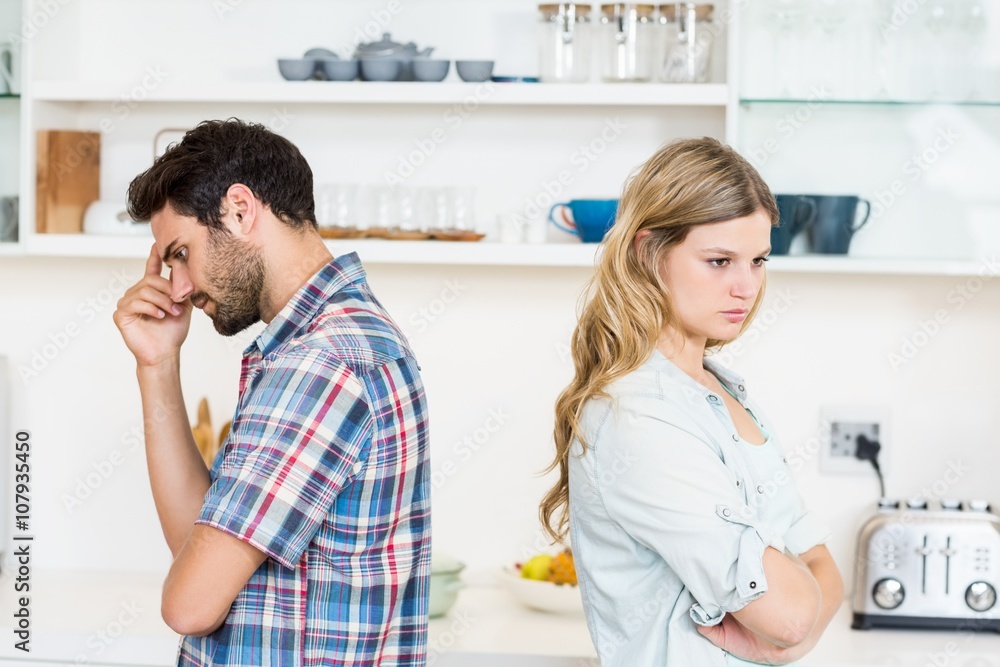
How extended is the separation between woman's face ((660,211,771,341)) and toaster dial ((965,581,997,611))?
108cm

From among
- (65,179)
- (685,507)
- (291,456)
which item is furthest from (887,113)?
(65,179)

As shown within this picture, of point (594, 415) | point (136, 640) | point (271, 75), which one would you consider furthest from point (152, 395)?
point (271, 75)

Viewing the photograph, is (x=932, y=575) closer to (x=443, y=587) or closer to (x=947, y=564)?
(x=947, y=564)

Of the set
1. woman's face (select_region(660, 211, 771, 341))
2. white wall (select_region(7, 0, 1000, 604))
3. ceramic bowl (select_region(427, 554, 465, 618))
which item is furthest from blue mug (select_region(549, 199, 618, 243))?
woman's face (select_region(660, 211, 771, 341))

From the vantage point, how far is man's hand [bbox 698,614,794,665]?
1.18 m

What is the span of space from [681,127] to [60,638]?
1.59 metres

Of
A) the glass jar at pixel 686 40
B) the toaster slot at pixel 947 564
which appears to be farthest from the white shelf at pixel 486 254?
the toaster slot at pixel 947 564

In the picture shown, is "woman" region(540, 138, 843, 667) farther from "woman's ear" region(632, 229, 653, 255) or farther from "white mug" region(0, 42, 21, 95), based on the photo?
"white mug" region(0, 42, 21, 95)

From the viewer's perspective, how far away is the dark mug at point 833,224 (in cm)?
204

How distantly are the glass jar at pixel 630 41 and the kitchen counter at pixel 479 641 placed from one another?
3.57 feet

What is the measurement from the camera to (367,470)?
113 cm

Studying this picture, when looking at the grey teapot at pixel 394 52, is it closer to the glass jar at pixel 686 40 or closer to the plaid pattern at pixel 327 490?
the glass jar at pixel 686 40

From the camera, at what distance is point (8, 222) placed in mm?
2152

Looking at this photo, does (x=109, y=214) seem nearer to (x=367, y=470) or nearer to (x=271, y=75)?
(x=271, y=75)
